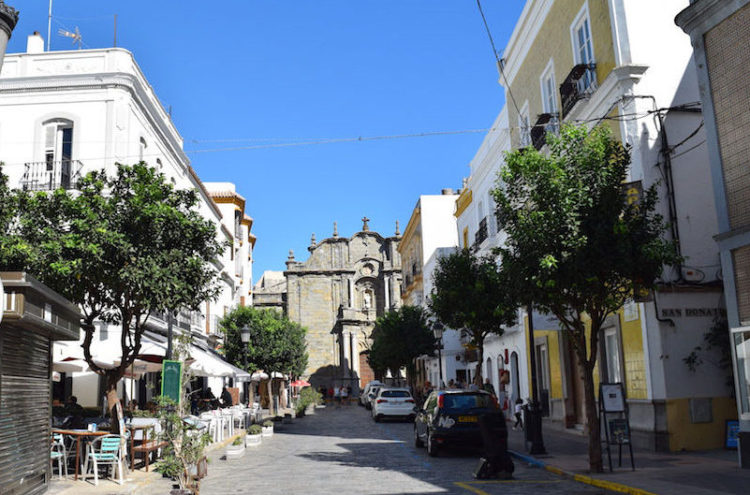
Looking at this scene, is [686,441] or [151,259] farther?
[686,441]

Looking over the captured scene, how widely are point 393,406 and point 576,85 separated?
17.7 meters

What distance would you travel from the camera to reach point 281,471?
551 inches

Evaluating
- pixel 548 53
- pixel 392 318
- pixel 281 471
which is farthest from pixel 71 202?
pixel 392 318

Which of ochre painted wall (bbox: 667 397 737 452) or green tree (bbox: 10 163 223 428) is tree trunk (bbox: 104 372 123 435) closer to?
green tree (bbox: 10 163 223 428)

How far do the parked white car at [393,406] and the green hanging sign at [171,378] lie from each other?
60.1 feet

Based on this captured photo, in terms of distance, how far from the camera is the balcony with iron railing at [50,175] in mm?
20828

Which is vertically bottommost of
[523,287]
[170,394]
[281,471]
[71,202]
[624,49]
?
[281,471]

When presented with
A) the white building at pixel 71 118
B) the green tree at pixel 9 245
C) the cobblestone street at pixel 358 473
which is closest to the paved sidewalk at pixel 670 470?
the cobblestone street at pixel 358 473

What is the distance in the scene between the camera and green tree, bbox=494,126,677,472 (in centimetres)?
1215

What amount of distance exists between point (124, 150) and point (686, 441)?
1712cm

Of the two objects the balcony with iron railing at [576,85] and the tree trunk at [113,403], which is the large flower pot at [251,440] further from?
the balcony with iron railing at [576,85]

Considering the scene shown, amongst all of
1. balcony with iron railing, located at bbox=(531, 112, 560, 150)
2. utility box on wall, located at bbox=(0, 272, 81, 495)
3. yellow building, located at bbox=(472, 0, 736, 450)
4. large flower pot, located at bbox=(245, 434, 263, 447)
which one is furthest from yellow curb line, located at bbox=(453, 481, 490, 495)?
balcony with iron railing, located at bbox=(531, 112, 560, 150)

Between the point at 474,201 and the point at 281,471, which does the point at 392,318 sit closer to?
the point at 474,201

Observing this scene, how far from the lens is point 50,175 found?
21.1 m
